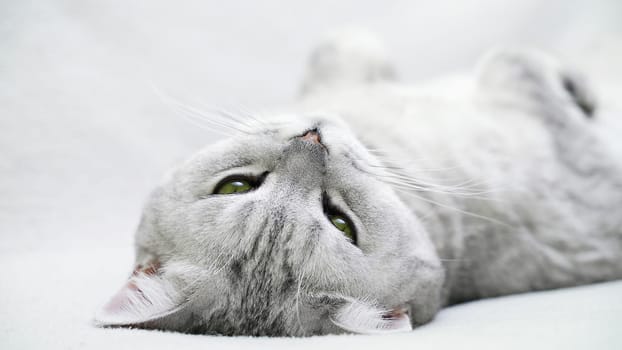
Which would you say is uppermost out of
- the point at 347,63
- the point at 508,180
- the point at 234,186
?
the point at 347,63

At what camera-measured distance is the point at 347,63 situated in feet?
6.78

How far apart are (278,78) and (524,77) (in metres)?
1.49

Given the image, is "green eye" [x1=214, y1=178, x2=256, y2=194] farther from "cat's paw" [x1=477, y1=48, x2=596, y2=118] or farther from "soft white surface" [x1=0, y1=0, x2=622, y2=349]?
"cat's paw" [x1=477, y1=48, x2=596, y2=118]

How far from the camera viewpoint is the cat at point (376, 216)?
1.02 meters

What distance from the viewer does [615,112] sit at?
194 cm

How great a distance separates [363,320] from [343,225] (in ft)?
0.72

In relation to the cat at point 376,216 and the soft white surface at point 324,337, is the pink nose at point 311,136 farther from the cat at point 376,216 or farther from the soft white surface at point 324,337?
the soft white surface at point 324,337

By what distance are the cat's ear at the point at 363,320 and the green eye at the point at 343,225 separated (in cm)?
15

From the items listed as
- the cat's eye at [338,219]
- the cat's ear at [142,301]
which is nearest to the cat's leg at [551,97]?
the cat's eye at [338,219]

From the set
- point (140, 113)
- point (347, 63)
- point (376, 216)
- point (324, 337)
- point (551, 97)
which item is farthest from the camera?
point (140, 113)

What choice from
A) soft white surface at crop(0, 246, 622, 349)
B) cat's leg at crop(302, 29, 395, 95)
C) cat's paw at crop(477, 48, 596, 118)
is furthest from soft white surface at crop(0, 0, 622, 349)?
cat's paw at crop(477, 48, 596, 118)

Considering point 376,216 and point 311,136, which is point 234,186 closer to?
point 311,136

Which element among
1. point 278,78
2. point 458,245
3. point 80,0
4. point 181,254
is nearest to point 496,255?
point 458,245

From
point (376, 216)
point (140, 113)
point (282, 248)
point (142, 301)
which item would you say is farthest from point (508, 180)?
point (140, 113)
